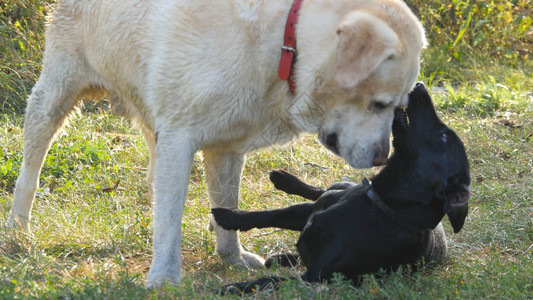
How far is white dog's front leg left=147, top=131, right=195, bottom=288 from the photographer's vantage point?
3.38 metres

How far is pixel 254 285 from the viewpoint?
3.26 meters

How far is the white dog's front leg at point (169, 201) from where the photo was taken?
3.38 metres

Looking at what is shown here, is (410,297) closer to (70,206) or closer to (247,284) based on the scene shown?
(247,284)

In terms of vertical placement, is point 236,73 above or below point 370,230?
above

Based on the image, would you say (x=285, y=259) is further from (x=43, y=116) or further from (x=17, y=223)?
(x=43, y=116)

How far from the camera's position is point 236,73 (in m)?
3.23

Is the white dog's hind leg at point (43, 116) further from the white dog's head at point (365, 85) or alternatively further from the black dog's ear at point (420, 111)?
the black dog's ear at point (420, 111)

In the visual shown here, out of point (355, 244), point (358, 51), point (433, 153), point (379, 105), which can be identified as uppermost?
point (358, 51)

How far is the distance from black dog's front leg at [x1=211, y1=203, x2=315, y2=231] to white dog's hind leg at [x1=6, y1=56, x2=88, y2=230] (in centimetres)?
109

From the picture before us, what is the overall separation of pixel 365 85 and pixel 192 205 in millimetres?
1776

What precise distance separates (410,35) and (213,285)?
4.85 ft

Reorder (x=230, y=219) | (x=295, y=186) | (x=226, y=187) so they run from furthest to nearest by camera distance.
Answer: (x=295, y=186)
(x=226, y=187)
(x=230, y=219)

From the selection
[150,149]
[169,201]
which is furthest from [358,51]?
[150,149]

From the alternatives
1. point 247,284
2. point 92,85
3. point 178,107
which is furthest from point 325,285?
point 92,85
